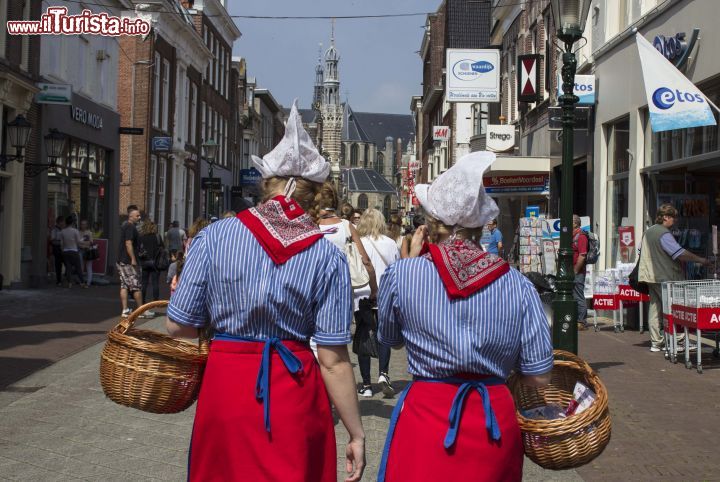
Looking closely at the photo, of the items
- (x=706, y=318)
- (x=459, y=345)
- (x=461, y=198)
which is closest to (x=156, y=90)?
(x=706, y=318)

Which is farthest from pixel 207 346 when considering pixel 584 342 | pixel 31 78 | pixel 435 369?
pixel 31 78

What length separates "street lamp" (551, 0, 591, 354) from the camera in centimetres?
926

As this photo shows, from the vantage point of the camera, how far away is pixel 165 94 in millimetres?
34906

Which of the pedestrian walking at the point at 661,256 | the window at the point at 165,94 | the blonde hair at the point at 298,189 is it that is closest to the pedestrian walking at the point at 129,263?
the pedestrian walking at the point at 661,256

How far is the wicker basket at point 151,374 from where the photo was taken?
3.42 m

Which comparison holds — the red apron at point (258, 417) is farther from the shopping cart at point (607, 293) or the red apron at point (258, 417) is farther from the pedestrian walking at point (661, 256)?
the shopping cart at point (607, 293)

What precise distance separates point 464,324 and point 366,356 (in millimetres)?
5051

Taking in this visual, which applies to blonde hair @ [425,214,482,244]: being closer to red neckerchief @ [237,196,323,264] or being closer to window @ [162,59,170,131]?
red neckerchief @ [237,196,323,264]

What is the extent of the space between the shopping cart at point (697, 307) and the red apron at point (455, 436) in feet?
23.5

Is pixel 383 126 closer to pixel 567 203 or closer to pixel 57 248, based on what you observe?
pixel 57 248

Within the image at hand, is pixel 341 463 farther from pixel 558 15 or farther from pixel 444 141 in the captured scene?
pixel 444 141

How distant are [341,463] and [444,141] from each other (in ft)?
141

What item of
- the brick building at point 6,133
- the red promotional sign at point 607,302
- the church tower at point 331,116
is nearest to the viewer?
the red promotional sign at point 607,302

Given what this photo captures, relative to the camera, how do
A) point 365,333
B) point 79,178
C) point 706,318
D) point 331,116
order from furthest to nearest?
point 331,116 → point 79,178 → point 706,318 → point 365,333
